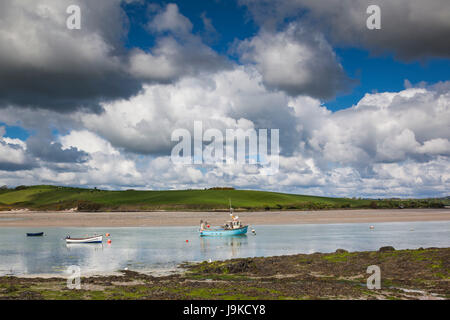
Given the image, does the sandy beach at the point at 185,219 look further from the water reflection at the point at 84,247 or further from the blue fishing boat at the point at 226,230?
the water reflection at the point at 84,247

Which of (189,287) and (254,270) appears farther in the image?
(254,270)

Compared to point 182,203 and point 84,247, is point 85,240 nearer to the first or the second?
point 84,247

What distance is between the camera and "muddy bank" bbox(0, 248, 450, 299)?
2156 centimetres

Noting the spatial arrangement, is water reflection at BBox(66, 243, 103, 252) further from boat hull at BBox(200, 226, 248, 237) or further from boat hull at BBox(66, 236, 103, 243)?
boat hull at BBox(200, 226, 248, 237)

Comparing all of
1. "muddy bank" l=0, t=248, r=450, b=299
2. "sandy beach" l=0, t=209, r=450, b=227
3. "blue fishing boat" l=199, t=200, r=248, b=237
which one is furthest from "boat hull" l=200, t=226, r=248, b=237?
"muddy bank" l=0, t=248, r=450, b=299

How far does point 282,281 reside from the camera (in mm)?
26500

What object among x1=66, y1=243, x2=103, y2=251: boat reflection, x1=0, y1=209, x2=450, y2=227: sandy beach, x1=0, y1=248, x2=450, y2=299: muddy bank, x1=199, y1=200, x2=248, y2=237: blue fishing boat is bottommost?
x1=0, y1=209, x2=450, y2=227: sandy beach

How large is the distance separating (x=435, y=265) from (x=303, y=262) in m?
10.2

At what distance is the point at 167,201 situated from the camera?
563ft

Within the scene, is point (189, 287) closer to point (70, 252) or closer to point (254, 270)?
point (254, 270)

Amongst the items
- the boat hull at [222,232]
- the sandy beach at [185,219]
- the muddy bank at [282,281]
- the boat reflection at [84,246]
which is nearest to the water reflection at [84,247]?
the boat reflection at [84,246]

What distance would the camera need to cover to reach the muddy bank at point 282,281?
2156 cm
